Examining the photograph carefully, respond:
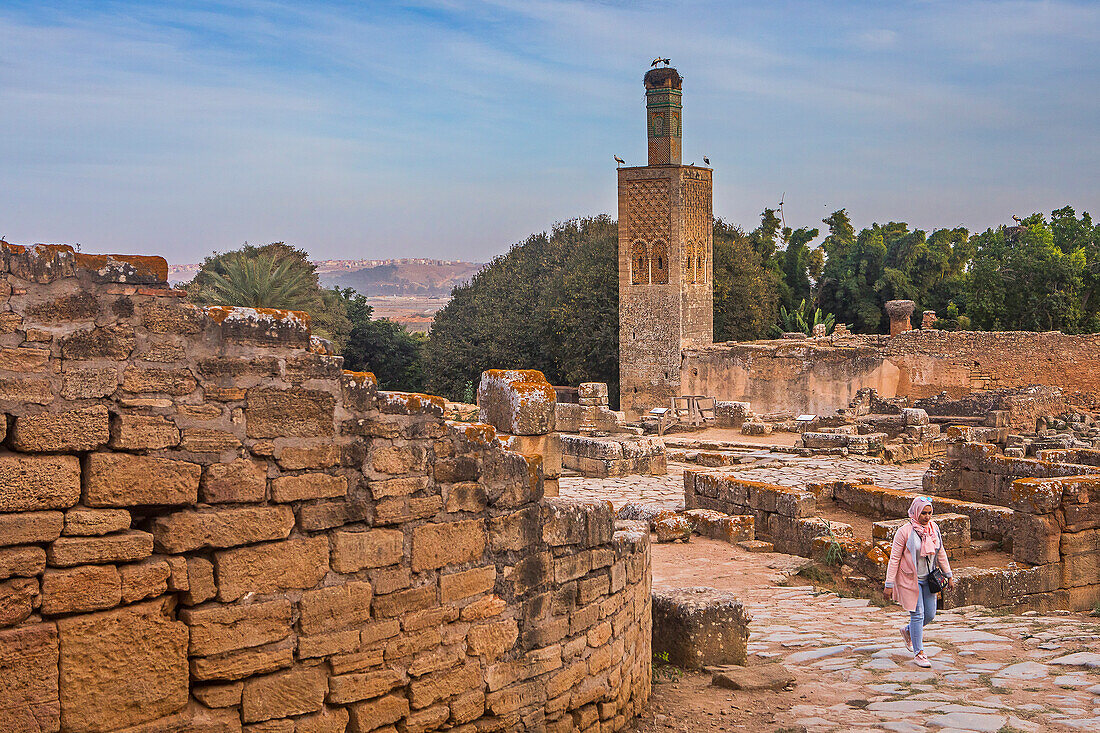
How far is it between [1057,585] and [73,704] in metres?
9.36

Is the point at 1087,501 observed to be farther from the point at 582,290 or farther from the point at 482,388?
the point at 582,290

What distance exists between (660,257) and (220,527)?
30420 millimetres

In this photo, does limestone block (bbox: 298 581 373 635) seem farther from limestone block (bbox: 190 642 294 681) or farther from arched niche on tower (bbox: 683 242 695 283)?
arched niche on tower (bbox: 683 242 695 283)

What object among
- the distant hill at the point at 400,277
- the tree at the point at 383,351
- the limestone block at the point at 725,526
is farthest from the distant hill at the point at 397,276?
the limestone block at the point at 725,526

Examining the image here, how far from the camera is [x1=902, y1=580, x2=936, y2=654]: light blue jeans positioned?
6.91 meters

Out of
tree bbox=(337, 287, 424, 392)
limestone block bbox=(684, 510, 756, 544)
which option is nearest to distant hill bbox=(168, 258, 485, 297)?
tree bbox=(337, 287, 424, 392)

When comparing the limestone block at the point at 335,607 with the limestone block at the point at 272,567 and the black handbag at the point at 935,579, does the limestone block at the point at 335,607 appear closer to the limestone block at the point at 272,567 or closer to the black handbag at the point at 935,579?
the limestone block at the point at 272,567

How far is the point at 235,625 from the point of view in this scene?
12.6ft

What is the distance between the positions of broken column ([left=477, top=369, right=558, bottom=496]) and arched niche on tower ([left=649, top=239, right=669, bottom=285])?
90.4 feet

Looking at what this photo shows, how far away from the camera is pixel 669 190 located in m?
33.0

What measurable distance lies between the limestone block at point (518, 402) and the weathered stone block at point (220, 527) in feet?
7.35

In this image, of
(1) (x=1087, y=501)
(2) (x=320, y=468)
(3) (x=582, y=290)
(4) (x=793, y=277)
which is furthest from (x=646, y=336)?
(2) (x=320, y=468)

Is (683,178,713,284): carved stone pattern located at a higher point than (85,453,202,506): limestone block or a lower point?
higher

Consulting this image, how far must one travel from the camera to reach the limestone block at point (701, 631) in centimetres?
661
